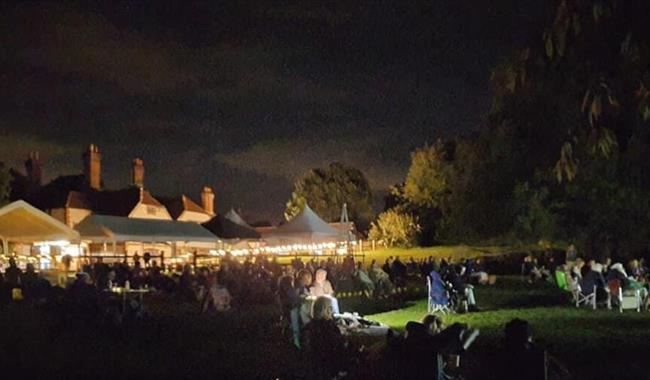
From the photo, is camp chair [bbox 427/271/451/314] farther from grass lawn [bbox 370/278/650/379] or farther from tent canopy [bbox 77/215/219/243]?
tent canopy [bbox 77/215/219/243]

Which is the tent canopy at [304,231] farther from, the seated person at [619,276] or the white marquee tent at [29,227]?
the seated person at [619,276]

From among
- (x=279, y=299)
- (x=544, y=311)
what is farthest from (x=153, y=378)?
(x=544, y=311)

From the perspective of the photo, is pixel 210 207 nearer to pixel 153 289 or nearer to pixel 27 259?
pixel 27 259

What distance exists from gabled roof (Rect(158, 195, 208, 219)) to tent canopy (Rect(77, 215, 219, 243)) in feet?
108

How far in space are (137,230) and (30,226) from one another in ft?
15.5

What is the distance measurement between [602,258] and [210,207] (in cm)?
5057

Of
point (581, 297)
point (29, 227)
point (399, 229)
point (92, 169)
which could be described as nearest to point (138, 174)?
point (92, 169)

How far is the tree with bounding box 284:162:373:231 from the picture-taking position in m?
92.6

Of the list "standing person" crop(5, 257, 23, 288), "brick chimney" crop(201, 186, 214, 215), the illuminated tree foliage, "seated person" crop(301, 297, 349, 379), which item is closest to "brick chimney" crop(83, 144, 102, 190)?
"brick chimney" crop(201, 186, 214, 215)

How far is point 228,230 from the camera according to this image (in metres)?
35.5

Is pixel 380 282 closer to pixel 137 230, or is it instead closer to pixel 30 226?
pixel 137 230

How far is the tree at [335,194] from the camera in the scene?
92625 mm

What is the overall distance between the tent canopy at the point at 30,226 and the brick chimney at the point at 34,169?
3302 centimetres

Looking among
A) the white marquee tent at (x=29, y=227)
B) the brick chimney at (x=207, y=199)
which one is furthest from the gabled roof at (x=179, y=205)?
the white marquee tent at (x=29, y=227)
